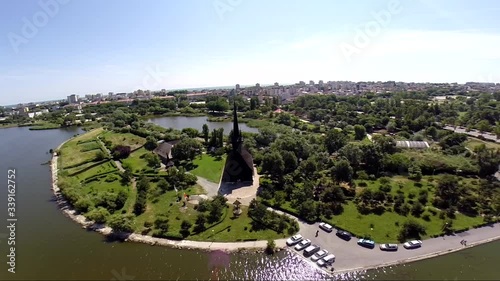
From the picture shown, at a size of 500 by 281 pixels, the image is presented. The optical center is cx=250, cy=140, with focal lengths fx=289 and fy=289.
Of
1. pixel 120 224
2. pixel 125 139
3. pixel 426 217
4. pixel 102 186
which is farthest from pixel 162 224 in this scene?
pixel 125 139

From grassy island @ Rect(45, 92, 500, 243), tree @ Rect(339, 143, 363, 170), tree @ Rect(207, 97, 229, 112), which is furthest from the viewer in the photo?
tree @ Rect(207, 97, 229, 112)

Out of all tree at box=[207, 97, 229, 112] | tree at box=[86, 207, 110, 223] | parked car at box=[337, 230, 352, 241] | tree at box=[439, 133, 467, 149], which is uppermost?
tree at box=[207, 97, 229, 112]

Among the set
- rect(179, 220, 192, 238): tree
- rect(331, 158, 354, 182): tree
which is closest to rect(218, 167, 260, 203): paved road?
rect(179, 220, 192, 238): tree

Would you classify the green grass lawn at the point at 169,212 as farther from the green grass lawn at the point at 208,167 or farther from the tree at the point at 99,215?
the green grass lawn at the point at 208,167

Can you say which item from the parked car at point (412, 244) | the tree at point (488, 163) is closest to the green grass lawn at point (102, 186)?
the parked car at point (412, 244)

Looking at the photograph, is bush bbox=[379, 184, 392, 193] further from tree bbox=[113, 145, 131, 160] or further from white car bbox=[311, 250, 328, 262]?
tree bbox=[113, 145, 131, 160]

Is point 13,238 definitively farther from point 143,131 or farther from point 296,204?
point 143,131
